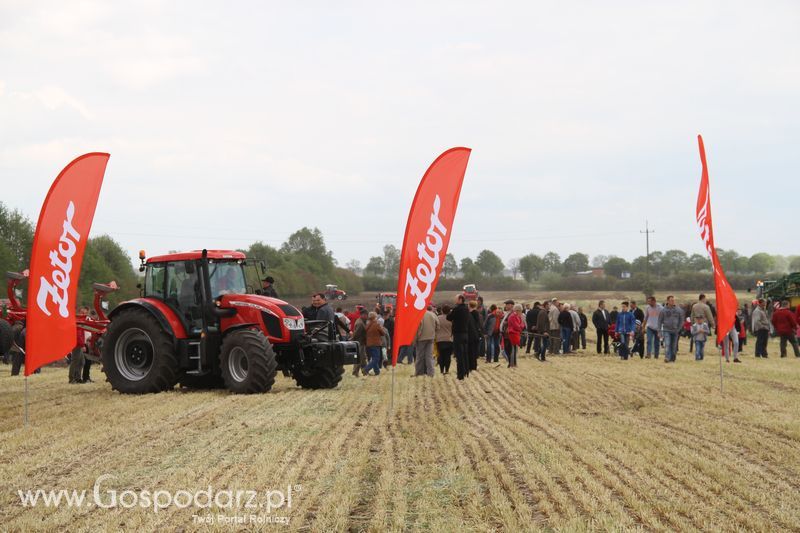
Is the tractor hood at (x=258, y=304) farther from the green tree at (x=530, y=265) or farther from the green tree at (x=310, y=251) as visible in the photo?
the green tree at (x=530, y=265)

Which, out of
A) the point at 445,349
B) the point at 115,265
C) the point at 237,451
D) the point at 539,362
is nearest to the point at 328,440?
the point at 237,451

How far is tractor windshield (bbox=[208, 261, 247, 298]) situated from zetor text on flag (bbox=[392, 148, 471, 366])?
4479 mm

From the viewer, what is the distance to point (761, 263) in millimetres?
125500

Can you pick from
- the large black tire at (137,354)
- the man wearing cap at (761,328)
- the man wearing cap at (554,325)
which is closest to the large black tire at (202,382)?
the large black tire at (137,354)

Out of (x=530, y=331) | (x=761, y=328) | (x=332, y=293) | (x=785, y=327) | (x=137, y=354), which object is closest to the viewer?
(x=137, y=354)

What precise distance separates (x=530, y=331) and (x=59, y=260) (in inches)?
659

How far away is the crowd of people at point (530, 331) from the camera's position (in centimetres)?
1830

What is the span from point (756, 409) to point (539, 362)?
37.3 feet

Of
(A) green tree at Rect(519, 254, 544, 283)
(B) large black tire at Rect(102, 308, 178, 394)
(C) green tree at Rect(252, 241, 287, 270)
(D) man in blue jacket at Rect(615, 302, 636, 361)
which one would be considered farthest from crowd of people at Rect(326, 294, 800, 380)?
Result: (A) green tree at Rect(519, 254, 544, 283)

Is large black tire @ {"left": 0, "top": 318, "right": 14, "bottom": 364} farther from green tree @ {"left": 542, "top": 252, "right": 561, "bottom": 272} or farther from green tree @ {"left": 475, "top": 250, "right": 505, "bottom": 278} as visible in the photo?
green tree @ {"left": 542, "top": 252, "right": 561, "bottom": 272}

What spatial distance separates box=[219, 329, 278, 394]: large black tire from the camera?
46.5ft

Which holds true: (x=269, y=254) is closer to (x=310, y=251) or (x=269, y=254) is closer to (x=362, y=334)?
(x=310, y=251)

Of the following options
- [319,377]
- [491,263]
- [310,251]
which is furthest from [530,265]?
[319,377]

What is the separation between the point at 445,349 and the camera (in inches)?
743
